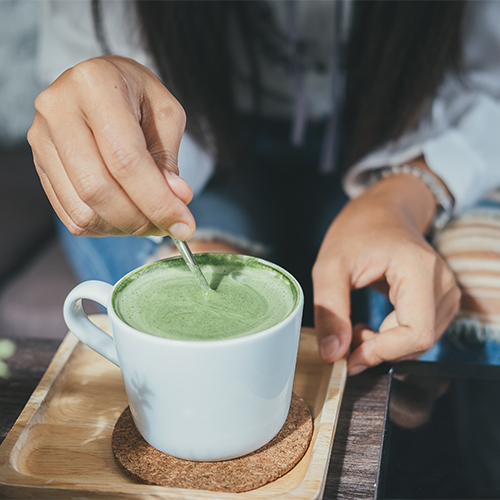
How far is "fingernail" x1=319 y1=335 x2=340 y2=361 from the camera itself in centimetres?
62

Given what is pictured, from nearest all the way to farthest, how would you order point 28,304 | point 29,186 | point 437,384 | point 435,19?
point 437,384 → point 435,19 → point 28,304 → point 29,186

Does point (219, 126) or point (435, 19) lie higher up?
point (435, 19)

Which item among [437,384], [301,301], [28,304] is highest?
[301,301]

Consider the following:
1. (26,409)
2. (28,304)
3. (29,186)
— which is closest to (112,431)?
(26,409)

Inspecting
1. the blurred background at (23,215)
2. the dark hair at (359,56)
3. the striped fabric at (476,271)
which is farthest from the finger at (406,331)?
the blurred background at (23,215)

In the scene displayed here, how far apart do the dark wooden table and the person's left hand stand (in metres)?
0.03

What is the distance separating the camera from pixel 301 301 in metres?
0.49

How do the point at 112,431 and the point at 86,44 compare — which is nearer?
the point at 112,431

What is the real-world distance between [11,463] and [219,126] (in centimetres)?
77

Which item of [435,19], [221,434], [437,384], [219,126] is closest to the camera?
[221,434]

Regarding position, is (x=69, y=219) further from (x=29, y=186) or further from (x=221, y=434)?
(x=29, y=186)

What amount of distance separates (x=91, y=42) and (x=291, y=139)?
0.52 metres

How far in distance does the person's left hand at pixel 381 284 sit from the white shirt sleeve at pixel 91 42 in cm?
39

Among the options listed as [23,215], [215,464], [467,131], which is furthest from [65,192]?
[23,215]
